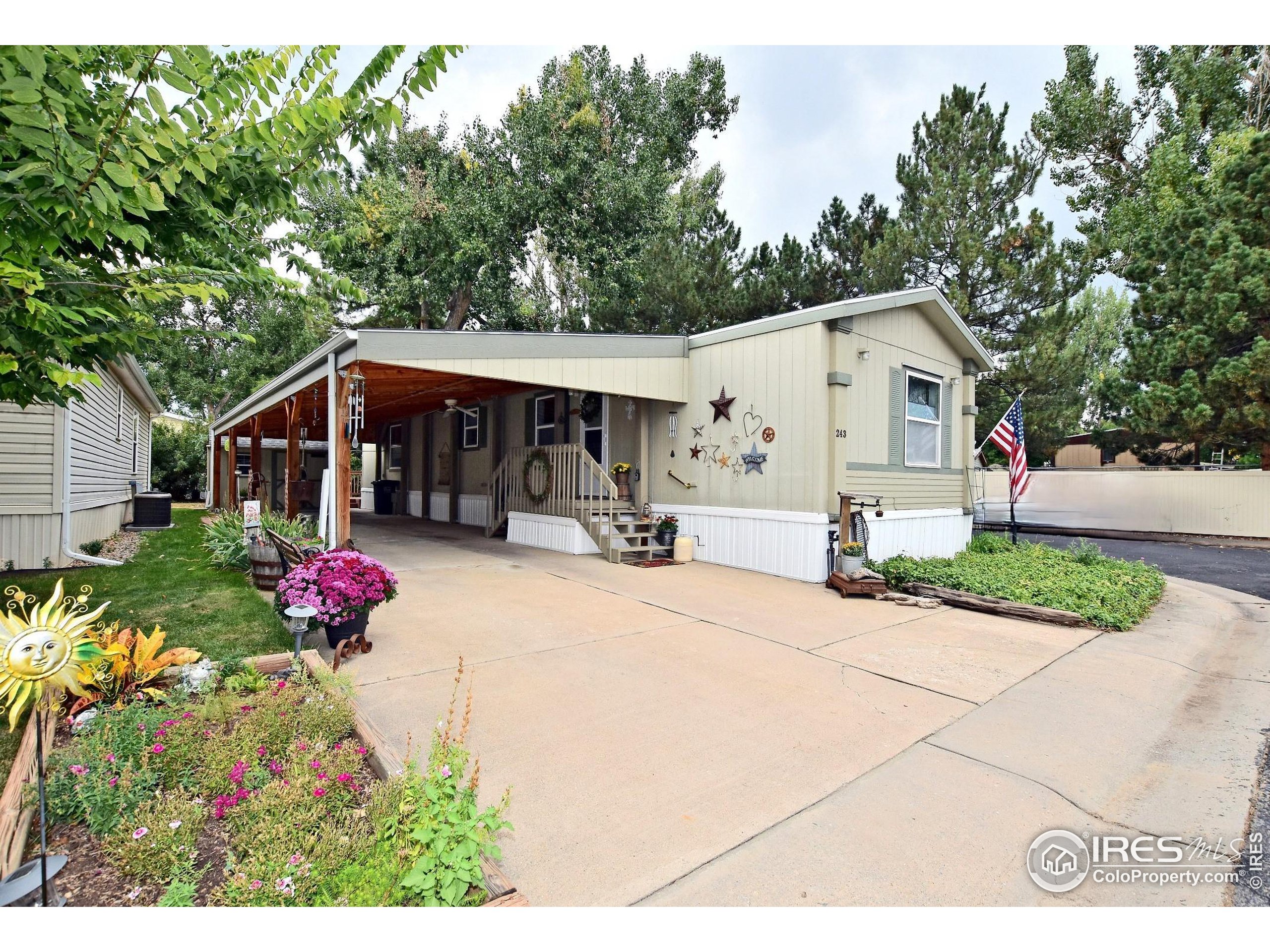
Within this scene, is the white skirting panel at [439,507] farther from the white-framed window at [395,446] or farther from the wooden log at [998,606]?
the wooden log at [998,606]

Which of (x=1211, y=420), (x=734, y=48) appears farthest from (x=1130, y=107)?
(x=734, y=48)

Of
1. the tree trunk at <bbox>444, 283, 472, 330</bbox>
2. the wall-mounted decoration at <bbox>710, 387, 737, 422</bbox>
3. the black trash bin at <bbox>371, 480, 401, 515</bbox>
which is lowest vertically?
the black trash bin at <bbox>371, 480, 401, 515</bbox>

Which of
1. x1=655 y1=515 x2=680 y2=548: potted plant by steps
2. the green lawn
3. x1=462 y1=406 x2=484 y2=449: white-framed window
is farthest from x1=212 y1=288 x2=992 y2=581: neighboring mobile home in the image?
the green lawn

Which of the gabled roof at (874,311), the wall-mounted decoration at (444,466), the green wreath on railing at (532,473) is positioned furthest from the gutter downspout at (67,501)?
the gabled roof at (874,311)

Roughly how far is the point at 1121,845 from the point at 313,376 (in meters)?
9.10

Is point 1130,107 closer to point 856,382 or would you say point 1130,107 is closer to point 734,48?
point 856,382

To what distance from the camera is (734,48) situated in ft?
11.8

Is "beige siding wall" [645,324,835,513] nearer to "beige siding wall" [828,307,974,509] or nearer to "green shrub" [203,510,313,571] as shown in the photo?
"beige siding wall" [828,307,974,509]

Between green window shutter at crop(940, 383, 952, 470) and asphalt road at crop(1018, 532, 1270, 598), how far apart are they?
387 centimetres

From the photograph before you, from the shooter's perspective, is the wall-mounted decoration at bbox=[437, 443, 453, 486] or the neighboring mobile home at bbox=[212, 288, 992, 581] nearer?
the neighboring mobile home at bbox=[212, 288, 992, 581]

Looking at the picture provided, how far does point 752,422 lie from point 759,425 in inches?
5.6

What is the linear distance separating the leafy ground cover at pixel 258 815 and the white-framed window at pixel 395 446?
15.8m

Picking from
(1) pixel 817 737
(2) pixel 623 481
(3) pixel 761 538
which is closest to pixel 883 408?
(3) pixel 761 538

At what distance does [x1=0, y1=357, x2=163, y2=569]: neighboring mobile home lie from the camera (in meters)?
7.18
